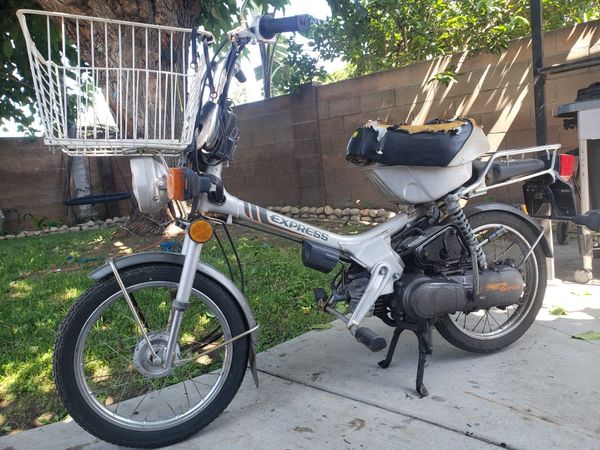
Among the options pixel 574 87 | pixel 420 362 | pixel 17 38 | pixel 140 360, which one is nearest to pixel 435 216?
pixel 420 362

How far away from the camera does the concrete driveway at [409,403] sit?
6.43ft

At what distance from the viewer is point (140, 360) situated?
6.66 feet

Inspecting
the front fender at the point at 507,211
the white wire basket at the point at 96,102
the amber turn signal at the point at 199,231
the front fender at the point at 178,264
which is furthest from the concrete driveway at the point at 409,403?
the white wire basket at the point at 96,102

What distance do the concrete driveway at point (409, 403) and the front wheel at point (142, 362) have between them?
5.4 inches

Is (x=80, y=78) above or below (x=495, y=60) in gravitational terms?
below

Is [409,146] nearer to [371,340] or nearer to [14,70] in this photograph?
[371,340]

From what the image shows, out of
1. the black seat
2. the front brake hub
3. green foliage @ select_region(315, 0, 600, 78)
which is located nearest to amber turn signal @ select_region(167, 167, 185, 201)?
the front brake hub

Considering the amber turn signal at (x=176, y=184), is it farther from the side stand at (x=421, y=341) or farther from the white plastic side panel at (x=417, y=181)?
the side stand at (x=421, y=341)

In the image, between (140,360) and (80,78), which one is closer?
(80,78)

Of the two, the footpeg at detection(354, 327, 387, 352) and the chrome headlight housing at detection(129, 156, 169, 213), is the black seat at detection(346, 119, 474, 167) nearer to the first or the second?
the footpeg at detection(354, 327, 387, 352)

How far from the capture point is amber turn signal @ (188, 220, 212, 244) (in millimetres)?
2016

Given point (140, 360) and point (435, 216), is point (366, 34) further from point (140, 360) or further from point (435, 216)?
point (140, 360)

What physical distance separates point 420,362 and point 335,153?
5435 millimetres

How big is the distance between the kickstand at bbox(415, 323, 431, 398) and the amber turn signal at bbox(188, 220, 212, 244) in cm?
106
